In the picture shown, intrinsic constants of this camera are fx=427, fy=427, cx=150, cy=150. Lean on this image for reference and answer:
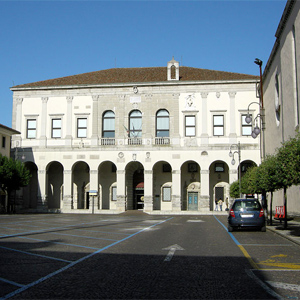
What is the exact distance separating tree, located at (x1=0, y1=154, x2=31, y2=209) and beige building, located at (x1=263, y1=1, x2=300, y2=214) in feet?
80.6

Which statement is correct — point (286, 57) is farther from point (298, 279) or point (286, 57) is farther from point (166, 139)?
point (298, 279)

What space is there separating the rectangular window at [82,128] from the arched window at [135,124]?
5.31 m

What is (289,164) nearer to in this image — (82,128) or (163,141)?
(163,141)

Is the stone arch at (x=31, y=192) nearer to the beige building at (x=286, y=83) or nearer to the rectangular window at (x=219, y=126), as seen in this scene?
the rectangular window at (x=219, y=126)

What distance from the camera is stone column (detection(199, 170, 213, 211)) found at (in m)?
47.2

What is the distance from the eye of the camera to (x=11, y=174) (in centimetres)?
4103

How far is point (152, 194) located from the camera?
4809 cm

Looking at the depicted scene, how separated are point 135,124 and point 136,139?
6.23ft

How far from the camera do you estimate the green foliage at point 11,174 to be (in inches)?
1614

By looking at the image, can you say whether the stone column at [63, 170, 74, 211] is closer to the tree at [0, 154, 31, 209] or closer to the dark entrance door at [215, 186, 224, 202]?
the tree at [0, 154, 31, 209]

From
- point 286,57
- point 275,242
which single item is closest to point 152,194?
point 286,57

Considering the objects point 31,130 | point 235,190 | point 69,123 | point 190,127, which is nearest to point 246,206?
point 235,190

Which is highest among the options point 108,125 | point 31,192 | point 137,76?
point 137,76

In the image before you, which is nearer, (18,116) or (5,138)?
(5,138)
